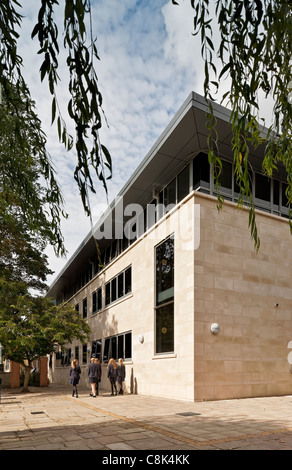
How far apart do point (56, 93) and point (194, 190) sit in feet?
39.3

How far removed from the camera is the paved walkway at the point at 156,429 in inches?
252

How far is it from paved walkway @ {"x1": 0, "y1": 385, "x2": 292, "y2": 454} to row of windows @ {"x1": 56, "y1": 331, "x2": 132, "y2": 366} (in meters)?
9.61

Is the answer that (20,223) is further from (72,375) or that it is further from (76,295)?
(76,295)

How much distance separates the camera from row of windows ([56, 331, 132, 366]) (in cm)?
2112

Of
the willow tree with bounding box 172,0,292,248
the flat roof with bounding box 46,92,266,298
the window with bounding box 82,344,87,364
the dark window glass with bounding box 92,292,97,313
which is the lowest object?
the window with bounding box 82,344,87,364

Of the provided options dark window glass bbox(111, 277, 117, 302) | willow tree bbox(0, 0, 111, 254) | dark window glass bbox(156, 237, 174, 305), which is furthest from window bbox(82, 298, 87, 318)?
willow tree bbox(0, 0, 111, 254)

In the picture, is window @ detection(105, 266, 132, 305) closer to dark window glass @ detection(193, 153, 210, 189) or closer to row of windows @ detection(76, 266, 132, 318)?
row of windows @ detection(76, 266, 132, 318)

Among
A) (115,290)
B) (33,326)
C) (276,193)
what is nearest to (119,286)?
(115,290)

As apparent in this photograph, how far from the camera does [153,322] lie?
693 inches

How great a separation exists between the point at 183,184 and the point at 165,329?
585cm

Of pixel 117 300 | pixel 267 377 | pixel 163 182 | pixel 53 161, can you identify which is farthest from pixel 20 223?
pixel 53 161

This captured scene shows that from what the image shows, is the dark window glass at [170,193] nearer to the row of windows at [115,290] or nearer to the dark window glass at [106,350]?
the row of windows at [115,290]

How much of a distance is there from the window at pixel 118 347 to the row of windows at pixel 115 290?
7.29 ft

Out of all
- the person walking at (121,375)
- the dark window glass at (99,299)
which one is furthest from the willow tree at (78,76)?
the dark window glass at (99,299)
